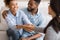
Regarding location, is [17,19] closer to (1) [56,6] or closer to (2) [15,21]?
(2) [15,21]

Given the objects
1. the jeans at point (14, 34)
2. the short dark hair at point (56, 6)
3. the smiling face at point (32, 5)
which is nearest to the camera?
the short dark hair at point (56, 6)

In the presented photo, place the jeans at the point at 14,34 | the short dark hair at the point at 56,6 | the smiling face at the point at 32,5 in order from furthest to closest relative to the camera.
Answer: the smiling face at the point at 32,5 → the jeans at the point at 14,34 → the short dark hair at the point at 56,6

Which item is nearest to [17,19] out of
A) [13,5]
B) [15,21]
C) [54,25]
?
[15,21]

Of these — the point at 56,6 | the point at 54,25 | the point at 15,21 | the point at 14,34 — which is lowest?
the point at 14,34

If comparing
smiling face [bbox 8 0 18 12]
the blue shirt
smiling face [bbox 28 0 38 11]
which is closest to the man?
smiling face [bbox 28 0 38 11]

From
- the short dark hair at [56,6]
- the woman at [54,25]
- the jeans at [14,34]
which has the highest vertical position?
the short dark hair at [56,6]

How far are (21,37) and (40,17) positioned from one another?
396 mm

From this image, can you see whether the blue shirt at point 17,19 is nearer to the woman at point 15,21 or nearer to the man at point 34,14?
the woman at point 15,21

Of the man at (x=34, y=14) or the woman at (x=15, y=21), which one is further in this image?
the man at (x=34, y=14)

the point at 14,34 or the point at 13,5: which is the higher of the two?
the point at 13,5

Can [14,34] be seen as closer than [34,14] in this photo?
Yes

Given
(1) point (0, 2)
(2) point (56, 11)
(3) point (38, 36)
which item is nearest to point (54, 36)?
(2) point (56, 11)

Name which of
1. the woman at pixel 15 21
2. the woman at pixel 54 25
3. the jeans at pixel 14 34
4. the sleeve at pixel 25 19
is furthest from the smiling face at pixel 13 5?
the woman at pixel 54 25

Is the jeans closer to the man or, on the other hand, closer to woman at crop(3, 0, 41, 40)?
woman at crop(3, 0, 41, 40)
